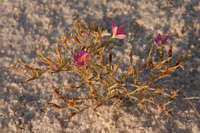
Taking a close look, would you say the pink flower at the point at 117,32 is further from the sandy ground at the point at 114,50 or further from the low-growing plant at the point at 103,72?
the sandy ground at the point at 114,50

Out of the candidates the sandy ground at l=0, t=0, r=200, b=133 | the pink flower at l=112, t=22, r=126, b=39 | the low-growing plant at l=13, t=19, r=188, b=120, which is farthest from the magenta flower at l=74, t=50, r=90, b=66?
the sandy ground at l=0, t=0, r=200, b=133

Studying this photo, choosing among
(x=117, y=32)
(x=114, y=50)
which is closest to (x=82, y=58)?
(x=117, y=32)

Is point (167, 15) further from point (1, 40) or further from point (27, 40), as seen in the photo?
point (1, 40)

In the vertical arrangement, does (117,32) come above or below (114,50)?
above

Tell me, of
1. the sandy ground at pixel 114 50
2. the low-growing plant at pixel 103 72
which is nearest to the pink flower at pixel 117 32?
the low-growing plant at pixel 103 72

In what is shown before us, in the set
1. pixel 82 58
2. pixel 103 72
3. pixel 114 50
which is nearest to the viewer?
pixel 82 58

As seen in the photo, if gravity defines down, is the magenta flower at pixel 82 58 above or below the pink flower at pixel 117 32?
below

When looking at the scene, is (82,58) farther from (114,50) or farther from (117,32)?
(114,50)

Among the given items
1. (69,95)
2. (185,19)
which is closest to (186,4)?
(185,19)
